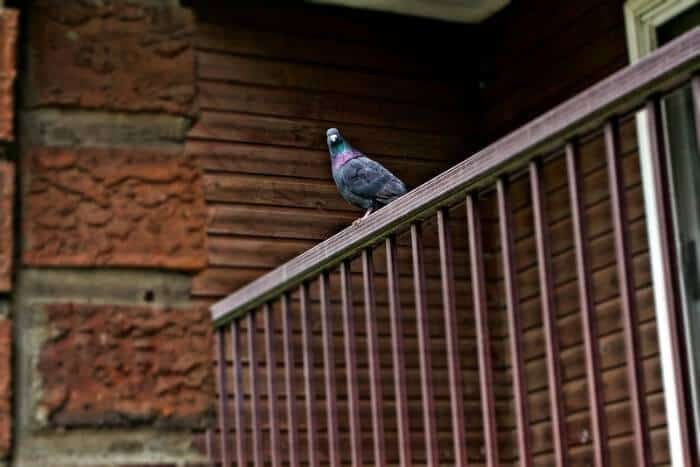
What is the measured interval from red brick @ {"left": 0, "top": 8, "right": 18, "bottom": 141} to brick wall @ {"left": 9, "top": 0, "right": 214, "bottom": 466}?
0.10 feet

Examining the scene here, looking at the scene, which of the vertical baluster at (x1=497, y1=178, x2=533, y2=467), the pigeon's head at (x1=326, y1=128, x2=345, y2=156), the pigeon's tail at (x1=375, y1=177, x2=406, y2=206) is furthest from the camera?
the pigeon's head at (x1=326, y1=128, x2=345, y2=156)

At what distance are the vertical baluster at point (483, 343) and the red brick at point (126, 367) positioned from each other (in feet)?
1.81

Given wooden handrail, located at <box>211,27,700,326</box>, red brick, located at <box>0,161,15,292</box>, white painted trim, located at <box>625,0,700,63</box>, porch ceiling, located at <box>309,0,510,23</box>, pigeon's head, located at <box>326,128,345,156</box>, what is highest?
porch ceiling, located at <box>309,0,510,23</box>

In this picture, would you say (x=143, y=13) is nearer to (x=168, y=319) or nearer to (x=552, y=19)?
(x=168, y=319)

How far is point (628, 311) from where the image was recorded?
6.20 ft

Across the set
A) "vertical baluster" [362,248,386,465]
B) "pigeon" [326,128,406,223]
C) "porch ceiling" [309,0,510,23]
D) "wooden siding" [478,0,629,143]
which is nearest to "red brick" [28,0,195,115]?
"vertical baluster" [362,248,386,465]

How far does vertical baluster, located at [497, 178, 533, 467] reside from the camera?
213cm

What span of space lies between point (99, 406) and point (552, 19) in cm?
473

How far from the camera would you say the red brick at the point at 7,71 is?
1.78 metres

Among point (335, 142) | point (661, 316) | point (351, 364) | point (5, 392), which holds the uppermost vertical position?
point (335, 142)

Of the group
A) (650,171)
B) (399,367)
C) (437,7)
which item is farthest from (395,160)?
(399,367)

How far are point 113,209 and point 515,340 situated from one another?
71 cm

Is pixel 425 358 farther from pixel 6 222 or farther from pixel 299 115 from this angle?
pixel 299 115

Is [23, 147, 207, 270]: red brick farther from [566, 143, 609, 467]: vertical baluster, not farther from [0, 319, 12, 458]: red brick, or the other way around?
[566, 143, 609, 467]: vertical baluster
